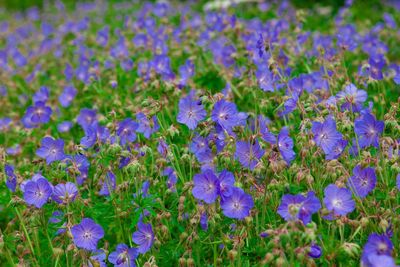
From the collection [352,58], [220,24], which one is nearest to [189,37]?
[220,24]

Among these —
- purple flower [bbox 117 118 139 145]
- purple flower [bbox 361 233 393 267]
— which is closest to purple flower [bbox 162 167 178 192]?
purple flower [bbox 117 118 139 145]

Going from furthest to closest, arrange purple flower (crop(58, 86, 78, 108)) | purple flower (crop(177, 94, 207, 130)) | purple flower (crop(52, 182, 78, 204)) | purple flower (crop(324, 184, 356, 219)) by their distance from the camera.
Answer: purple flower (crop(58, 86, 78, 108)) < purple flower (crop(177, 94, 207, 130)) < purple flower (crop(52, 182, 78, 204)) < purple flower (crop(324, 184, 356, 219))

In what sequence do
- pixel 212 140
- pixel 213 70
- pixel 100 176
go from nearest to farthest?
1. pixel 212 140
2. pixel 100 176
3. pixel 213 70

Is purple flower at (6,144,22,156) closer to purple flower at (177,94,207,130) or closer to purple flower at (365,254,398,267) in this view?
purple flower at (177,94,207,130)

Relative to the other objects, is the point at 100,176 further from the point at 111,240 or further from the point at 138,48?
the point at 138,48

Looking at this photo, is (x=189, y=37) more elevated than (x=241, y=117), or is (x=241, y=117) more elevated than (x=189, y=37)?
(x=241, y=117)

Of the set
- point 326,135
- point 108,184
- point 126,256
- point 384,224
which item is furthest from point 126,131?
point 384,224
